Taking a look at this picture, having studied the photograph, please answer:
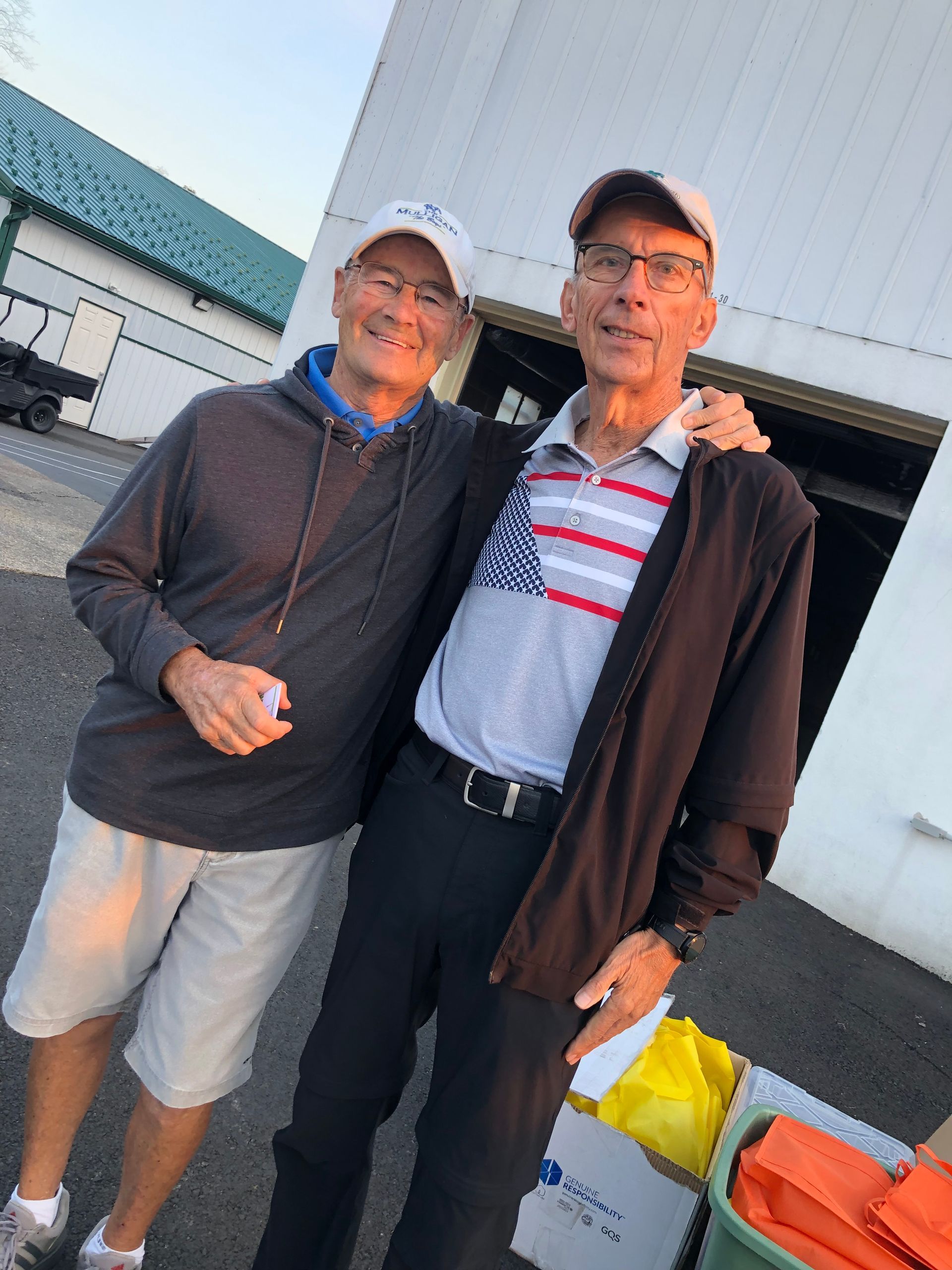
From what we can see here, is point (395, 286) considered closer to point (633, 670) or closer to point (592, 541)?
point (592, 541)

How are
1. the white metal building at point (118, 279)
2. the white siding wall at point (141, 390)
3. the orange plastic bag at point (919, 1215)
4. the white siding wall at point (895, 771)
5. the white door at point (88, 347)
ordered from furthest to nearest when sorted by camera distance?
the white siding wall at point (141, 390)
the white door at point (88, 347)
the white metal building at point (118, 279)
the white siding wall at point (895, 771)
the orange plastic bag at point (919, 1215)

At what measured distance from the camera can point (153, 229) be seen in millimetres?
22609

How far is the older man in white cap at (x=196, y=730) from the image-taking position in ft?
6.20

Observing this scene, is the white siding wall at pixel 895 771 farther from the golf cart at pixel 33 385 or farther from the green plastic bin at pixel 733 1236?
the golf cart at pixel 33 385

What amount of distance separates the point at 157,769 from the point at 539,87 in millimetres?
6354

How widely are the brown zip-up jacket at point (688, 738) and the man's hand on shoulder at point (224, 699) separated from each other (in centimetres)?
57

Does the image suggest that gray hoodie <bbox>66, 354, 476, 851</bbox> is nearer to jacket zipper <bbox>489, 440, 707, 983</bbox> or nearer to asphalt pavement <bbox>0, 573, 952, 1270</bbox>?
jacket zipper <bbox>489, 440, 707, 983</bbox>

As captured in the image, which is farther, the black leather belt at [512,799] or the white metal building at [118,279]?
the white metal building at [118,279]

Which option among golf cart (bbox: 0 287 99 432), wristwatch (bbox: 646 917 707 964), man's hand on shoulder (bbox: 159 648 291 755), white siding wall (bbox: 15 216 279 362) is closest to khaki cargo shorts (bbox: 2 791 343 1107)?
man's hand on shoulder (bbox: 159 648 291 755)

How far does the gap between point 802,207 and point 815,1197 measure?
5760 mm

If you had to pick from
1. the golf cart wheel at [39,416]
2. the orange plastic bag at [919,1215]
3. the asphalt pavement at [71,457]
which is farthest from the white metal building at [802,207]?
the golf cart wheel at [39,416]

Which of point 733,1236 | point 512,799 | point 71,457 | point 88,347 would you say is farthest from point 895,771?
point 88,347

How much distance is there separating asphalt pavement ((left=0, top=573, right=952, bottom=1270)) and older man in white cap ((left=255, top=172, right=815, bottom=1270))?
47 centimetres

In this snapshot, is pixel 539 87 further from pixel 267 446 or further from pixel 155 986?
pixel 155 986
